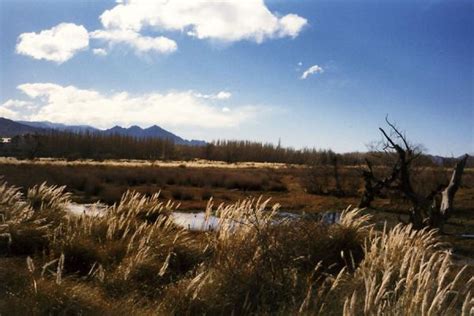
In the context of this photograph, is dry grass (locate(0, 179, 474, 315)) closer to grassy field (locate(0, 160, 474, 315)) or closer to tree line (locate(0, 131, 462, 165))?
grassy field (locate(0, 160, 474, 315))

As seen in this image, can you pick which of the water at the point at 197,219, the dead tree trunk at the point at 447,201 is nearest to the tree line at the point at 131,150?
the water at the point at 197,219

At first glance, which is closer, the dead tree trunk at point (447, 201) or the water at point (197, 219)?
the water at point (197, 219)

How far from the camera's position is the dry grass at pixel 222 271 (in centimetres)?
469

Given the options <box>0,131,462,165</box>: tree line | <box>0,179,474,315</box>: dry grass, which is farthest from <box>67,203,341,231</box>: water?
<box>0,131,462,165</box>: tree line

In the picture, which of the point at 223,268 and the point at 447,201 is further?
the point at 447,201

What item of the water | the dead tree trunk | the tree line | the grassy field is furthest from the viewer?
the tree line

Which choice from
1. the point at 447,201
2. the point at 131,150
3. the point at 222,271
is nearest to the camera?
the point at 222,271

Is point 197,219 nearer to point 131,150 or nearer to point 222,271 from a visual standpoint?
point 222,271

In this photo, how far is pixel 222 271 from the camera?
19.0ft

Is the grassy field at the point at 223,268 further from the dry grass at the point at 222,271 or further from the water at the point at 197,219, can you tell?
the water at the point at 197,219

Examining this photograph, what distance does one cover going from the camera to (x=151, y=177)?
A: 36.2 meters

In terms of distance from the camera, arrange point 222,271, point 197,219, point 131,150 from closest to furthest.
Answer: point 222,271 < point 197,219 < point 131,150

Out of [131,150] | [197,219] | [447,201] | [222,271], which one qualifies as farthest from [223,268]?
[131,150]

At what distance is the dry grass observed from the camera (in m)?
4.69
